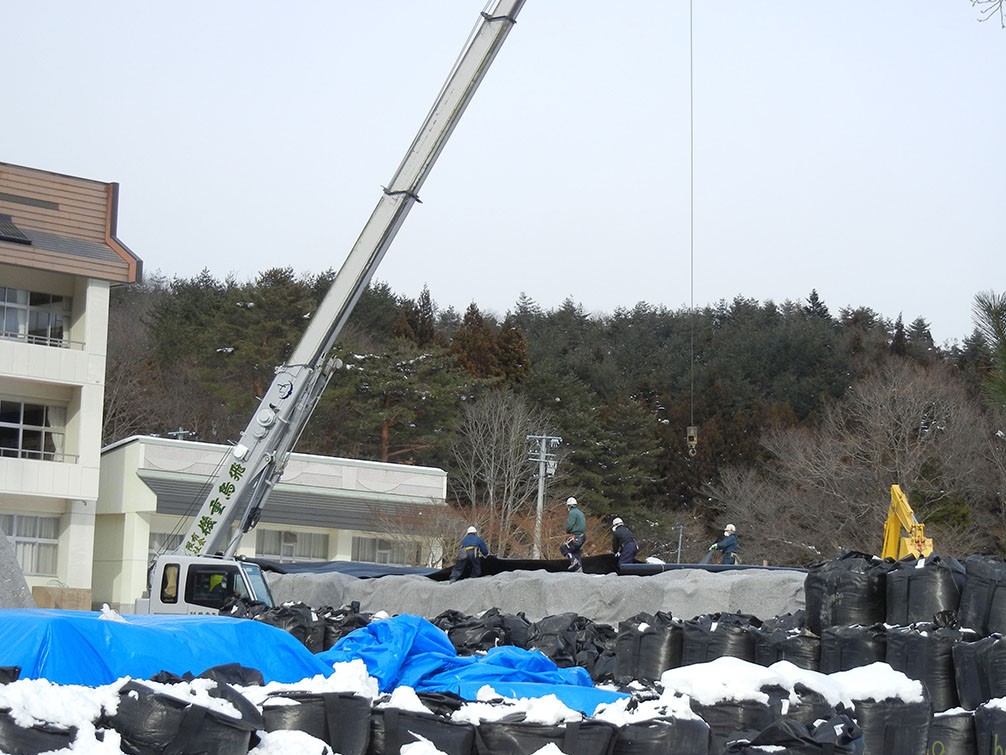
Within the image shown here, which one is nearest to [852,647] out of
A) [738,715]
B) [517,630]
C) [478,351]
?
[738,715]

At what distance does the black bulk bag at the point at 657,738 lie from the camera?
7.48 metres

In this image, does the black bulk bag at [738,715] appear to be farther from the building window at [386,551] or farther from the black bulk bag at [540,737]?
the building window at [386,551]

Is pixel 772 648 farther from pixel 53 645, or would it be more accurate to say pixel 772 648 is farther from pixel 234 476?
pixel 234 476

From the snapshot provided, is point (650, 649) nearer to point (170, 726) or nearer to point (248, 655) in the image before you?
point (248, 655)

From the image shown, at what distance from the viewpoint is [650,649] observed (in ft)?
38.0

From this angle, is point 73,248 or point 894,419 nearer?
point 73,248

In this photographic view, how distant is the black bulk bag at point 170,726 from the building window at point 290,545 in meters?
34.7

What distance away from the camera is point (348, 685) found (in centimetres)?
775

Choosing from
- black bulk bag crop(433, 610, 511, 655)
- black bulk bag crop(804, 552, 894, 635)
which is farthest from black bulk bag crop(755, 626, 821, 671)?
black bulk bag crop(433, 610, 511, 655)

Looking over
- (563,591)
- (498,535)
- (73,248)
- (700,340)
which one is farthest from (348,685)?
(700,340)

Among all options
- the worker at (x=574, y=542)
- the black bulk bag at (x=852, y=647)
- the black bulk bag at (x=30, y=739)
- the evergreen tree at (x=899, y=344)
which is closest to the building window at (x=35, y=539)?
the worker at (x=574, y=542)

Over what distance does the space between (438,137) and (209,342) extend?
42.9 m

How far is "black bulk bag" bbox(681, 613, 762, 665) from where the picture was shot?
37.6 feet

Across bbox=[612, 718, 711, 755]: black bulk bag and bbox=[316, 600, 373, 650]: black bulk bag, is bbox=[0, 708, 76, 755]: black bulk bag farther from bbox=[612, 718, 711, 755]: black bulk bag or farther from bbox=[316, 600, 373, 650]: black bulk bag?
bbox=[316, 600, 373, 650]: black bulk bag
